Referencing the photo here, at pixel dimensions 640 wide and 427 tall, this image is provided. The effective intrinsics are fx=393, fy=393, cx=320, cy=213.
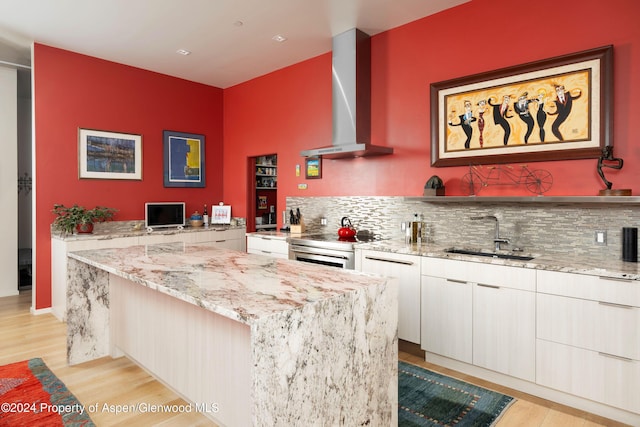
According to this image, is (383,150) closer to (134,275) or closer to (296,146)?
(296,146)

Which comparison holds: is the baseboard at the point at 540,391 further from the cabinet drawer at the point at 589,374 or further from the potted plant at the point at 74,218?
the potted plant at the point at 74,218

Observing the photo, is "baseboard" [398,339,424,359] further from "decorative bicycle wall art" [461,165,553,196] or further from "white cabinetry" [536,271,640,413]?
"decorative bicycle wall art" [461,165,553,196]

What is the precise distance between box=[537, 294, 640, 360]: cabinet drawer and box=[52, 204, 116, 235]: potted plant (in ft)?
15.4

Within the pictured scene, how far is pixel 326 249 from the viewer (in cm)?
397

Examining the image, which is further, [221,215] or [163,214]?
[221,215]

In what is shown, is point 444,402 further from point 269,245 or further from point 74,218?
point 74,218

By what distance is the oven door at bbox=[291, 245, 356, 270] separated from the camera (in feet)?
12.3

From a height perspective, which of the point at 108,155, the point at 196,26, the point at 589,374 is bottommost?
the point at 589,374

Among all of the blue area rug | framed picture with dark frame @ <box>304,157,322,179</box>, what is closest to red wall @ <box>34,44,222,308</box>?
framed picture with dark frame @ <box>304,157,322,179</box>

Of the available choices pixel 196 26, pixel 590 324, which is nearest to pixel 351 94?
pixel 196 26

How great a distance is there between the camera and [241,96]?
610cm

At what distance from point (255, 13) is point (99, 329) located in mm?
3194

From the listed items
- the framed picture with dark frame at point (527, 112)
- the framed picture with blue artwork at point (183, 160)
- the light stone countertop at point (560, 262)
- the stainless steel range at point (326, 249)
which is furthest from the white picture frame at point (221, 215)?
the framed picture with dark frame at point (527, 112)

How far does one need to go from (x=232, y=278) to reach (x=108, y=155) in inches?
160
